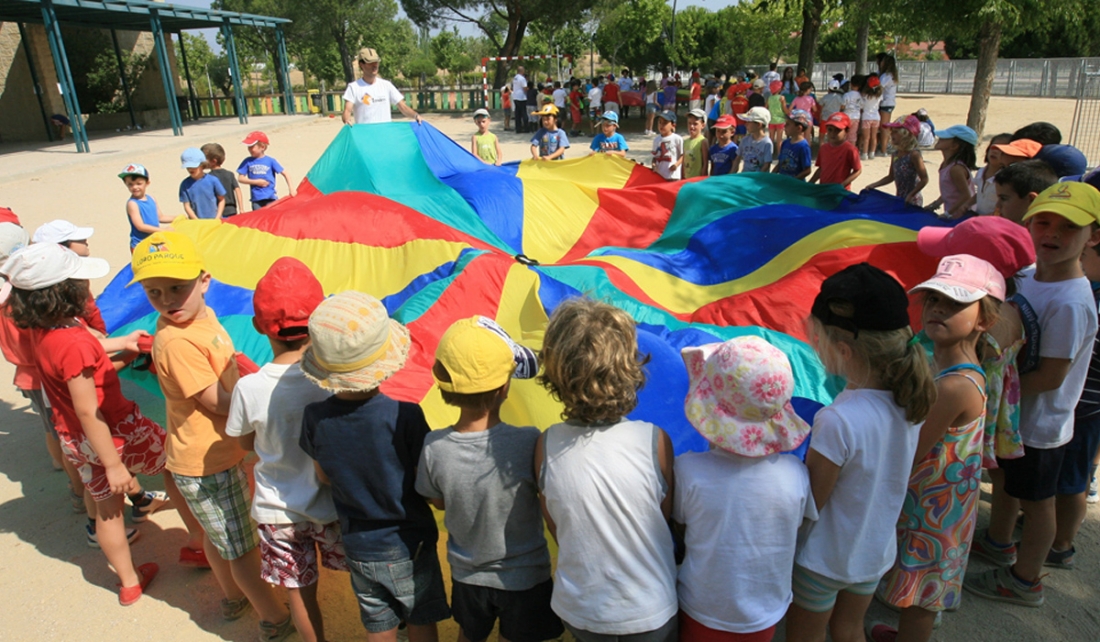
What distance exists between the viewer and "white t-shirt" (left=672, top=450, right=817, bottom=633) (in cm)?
155

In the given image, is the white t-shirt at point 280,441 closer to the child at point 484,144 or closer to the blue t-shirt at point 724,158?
the blue t-shirt at point 724,158

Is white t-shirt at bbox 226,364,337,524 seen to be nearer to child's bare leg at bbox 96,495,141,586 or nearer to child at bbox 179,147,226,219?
child's bare leg at bbox 96,495,141,586

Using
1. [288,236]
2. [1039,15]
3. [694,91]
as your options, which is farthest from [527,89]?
[288,236]

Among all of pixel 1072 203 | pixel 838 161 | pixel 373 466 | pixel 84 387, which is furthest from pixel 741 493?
pixel 838 161

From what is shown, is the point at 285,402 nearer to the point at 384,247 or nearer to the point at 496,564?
the point at 496,564

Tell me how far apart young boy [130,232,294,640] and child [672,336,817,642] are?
4.58 feet

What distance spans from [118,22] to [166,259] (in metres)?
19.5

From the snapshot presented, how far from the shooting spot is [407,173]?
495cm

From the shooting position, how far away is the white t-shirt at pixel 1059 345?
2.12m

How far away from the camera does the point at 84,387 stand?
2.27 metres

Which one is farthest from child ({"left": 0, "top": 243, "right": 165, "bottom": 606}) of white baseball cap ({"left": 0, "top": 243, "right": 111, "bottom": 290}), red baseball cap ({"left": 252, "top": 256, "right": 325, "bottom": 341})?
red baseball cap ({"left": 252, "top": 256, "right": 325, "bottom": 341})

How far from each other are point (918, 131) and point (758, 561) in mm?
3960

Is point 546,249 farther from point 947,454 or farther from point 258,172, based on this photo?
point 947,454

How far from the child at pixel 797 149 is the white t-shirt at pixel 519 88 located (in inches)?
433
